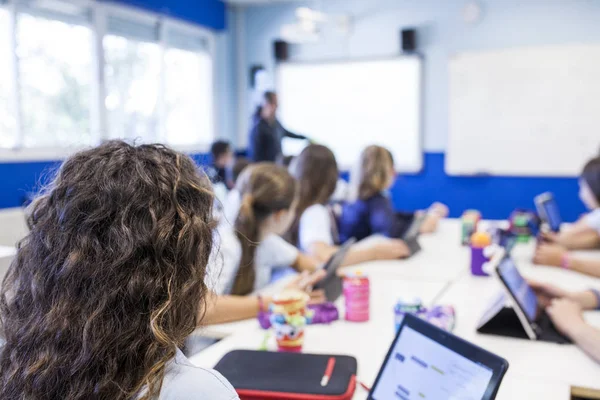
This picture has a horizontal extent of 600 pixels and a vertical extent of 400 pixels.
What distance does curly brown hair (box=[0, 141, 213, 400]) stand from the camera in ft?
2.32

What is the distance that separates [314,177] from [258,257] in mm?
694

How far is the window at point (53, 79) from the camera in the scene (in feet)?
13.2

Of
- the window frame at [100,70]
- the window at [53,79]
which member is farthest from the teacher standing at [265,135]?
the window at [53,79]

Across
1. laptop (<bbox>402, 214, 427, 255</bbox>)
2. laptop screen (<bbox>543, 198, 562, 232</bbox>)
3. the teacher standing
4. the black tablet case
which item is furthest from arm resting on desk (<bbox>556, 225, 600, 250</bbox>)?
the teacher standing

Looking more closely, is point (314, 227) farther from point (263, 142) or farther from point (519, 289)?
point (263, 142)

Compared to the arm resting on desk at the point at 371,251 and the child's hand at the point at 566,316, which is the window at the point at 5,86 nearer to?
the arm resting on desk at the point at 371,251

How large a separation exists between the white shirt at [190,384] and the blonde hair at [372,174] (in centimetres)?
234

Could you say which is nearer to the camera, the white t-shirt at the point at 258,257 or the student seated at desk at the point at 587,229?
the white t-shirt at the point at 258,257

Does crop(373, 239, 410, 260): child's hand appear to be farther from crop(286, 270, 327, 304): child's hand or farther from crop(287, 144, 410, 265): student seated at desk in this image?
crop(286, 270, 327, 304): child's hand

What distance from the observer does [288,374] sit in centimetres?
129

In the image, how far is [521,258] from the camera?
9.05 ft

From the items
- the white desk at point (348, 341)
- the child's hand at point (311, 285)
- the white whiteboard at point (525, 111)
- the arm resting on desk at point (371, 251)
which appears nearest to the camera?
the white desk at point (348, 341)

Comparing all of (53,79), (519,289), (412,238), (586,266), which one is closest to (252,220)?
(519,289)

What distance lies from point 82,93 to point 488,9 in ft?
12.2
